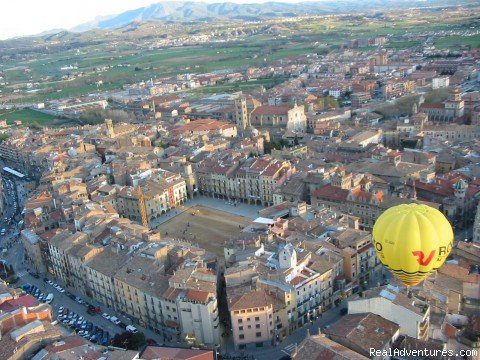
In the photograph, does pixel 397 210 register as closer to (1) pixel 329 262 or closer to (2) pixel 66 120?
(1) pixel 329 262

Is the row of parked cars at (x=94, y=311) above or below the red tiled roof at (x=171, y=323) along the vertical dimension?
below

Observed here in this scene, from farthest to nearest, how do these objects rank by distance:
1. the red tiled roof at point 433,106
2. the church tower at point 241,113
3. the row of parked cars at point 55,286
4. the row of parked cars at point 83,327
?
1. the church tower at point 241,113
2. the red tiled roof at point 433,106
3. the row of parked cars at point 55,286
4. the row of parked cars at point 83,327

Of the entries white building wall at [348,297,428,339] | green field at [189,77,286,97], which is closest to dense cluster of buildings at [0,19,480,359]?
white building wall at [348,297,428,339]

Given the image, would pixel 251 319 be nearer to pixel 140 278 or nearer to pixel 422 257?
pixel 140 278

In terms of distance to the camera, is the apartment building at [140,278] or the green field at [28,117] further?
the green field at [28,117]

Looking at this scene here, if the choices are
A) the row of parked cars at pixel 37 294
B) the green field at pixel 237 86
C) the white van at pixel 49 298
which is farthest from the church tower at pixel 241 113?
the white van at pixel 49 298

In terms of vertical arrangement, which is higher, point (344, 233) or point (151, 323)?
point (344, 233)

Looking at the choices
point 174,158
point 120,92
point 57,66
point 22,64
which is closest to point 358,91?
point 174,158

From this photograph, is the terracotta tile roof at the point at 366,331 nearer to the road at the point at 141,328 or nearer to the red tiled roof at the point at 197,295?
the road at the point at 141,328
